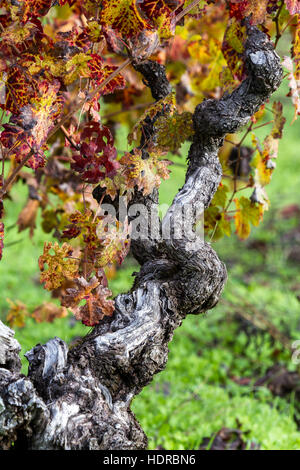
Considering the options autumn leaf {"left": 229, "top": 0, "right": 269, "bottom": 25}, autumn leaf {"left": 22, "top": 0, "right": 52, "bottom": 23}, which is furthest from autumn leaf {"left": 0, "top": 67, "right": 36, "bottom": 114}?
autumn leaf {"left": 229, "top": 0, "right": 269, "bottom": 25}

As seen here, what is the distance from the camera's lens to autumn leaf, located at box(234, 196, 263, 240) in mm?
1898

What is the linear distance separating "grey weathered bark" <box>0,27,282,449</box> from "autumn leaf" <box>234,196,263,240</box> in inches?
11.3

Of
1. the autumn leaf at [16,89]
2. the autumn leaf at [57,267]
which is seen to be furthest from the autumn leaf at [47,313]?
the autumn leaf at [16,89]

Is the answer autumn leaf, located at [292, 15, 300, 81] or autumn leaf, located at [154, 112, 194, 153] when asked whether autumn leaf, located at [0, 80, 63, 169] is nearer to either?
autumn leaf, located at [154, 112, 194, 153]

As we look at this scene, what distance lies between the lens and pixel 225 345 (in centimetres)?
389

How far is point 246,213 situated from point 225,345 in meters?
2.16

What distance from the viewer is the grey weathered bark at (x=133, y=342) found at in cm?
128

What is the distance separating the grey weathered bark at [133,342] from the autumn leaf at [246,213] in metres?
0.29

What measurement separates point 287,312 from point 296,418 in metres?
1.12

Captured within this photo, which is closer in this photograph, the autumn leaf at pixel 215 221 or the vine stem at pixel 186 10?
the vine stem at pixel 186 10

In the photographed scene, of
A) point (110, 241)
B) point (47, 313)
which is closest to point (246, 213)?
point (110, 241)

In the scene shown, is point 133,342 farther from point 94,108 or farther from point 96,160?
point 94,108

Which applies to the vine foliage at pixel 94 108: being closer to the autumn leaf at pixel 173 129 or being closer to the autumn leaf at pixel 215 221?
the autumn leaf at pixel 173 129
